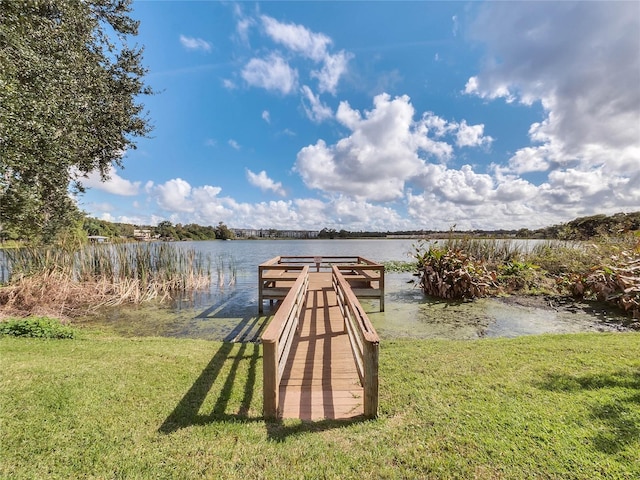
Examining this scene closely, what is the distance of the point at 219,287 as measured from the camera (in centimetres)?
1331

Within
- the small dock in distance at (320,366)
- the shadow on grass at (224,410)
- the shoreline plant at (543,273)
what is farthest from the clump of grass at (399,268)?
the shadow on grass at (224,410)

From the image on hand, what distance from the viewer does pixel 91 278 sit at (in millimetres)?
10297

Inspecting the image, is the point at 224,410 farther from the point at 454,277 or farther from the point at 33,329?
the point at 454,277

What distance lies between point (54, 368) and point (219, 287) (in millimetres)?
9495

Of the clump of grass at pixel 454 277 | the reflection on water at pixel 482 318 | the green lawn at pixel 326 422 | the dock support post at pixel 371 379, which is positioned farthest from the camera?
the clump of grass at pixel 454 277

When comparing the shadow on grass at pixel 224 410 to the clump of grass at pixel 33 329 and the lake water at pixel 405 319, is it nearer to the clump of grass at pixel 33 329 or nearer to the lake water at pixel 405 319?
the lake water at pixel 405 319

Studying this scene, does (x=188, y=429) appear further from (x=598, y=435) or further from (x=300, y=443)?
(x=598, y=435)

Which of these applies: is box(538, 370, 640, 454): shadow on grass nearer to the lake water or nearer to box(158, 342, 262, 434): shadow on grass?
the lake water

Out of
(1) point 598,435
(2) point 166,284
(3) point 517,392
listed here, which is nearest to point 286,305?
(3) point 517,392

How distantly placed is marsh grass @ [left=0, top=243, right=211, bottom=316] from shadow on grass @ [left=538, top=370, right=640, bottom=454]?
35.1 feet

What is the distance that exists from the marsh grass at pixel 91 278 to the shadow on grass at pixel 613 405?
10.7m

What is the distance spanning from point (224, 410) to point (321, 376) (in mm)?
1252

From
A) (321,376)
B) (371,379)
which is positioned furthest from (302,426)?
(321,376)

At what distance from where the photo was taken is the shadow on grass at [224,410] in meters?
2.78
